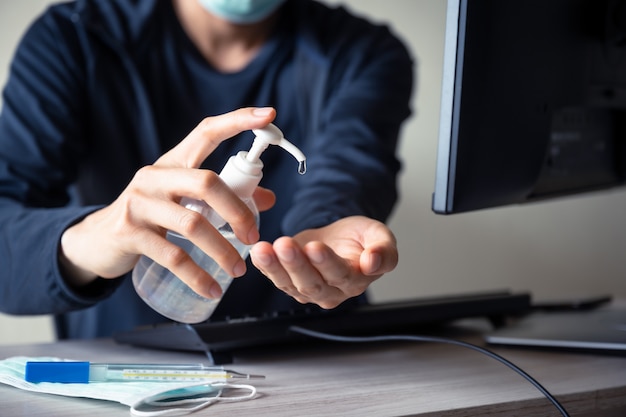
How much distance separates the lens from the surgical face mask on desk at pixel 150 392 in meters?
0.58

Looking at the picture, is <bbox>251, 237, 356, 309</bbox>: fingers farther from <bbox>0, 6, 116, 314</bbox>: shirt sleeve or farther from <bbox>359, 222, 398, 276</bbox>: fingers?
<bbox>0, 6, 116, 314</bbox>: shirt sleeve

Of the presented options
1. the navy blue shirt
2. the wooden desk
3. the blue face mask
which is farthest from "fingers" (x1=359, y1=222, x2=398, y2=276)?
the blue face mask

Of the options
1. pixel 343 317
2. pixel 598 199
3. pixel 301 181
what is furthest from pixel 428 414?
pixel 598 199

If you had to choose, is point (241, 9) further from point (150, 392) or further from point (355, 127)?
point (150, 392)

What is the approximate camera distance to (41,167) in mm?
1029

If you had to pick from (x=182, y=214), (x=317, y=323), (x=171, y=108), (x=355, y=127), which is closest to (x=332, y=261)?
(x=182, y=214)

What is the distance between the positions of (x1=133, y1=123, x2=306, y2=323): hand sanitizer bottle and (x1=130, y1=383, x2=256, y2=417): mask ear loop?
0.39ft

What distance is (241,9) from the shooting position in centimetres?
109

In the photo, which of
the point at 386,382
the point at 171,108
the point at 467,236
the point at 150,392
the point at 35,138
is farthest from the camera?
the point at 467,236

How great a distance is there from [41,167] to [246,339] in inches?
17.5

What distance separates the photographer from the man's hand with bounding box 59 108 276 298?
611mm

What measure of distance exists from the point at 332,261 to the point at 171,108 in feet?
2.09

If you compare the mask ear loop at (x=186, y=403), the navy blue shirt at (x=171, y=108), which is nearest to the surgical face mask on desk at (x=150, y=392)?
the mask ear loop at (x=186, y=403)

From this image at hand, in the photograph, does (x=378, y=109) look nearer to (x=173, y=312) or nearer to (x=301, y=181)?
(x=301, y=181)
